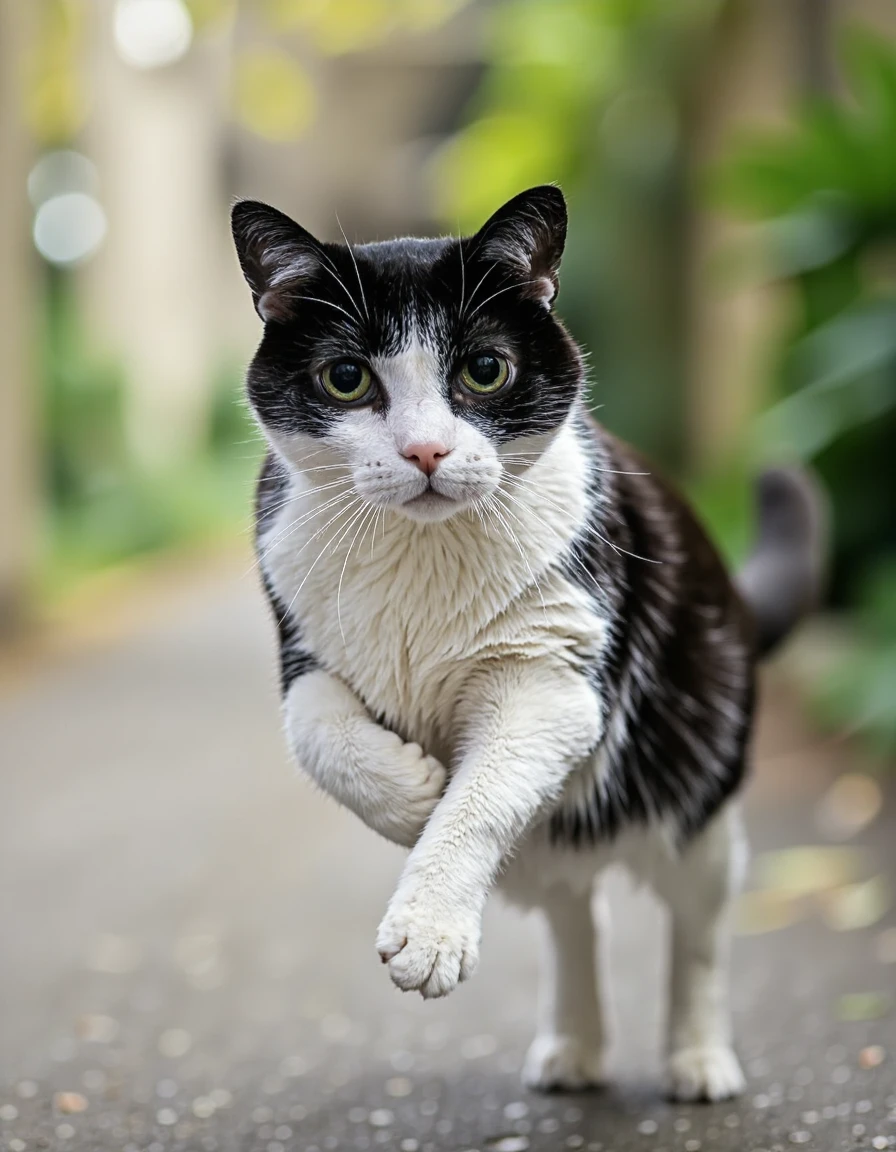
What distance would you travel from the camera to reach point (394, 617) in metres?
1.95

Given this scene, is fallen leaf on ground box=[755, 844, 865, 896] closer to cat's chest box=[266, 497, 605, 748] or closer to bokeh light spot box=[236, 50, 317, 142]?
cat's chest box=[266, 497, 605, 748]

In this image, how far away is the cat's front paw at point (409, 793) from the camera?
1881 millimetres

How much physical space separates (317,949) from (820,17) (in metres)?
6.74

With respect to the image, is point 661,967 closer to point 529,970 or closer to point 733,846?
point 529,970

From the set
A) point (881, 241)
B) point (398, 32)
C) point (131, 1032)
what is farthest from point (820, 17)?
point (398, 32)

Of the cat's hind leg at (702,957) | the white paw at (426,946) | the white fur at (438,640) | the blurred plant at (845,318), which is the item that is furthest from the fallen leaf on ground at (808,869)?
the white paw at (426,946)

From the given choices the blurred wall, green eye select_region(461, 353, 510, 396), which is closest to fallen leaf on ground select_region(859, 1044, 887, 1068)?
green eye select_region(461, 353, 510, 396)

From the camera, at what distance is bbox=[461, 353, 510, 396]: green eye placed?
1.86 metres

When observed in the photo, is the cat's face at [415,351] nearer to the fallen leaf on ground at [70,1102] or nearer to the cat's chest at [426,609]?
the cat's chest at [426,609]

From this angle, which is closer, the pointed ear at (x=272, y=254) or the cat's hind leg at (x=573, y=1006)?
the pointed ear at (x=272, y=254)

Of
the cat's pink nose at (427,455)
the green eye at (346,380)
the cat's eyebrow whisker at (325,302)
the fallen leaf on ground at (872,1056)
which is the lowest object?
the fallen leaf on ground at (872,1056)

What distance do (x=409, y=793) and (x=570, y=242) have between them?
1001 centimetres

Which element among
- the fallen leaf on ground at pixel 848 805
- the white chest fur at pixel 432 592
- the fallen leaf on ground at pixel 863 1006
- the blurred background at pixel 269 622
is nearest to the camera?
the white chest fur at pixel 432 592

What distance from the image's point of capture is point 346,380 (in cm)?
186
